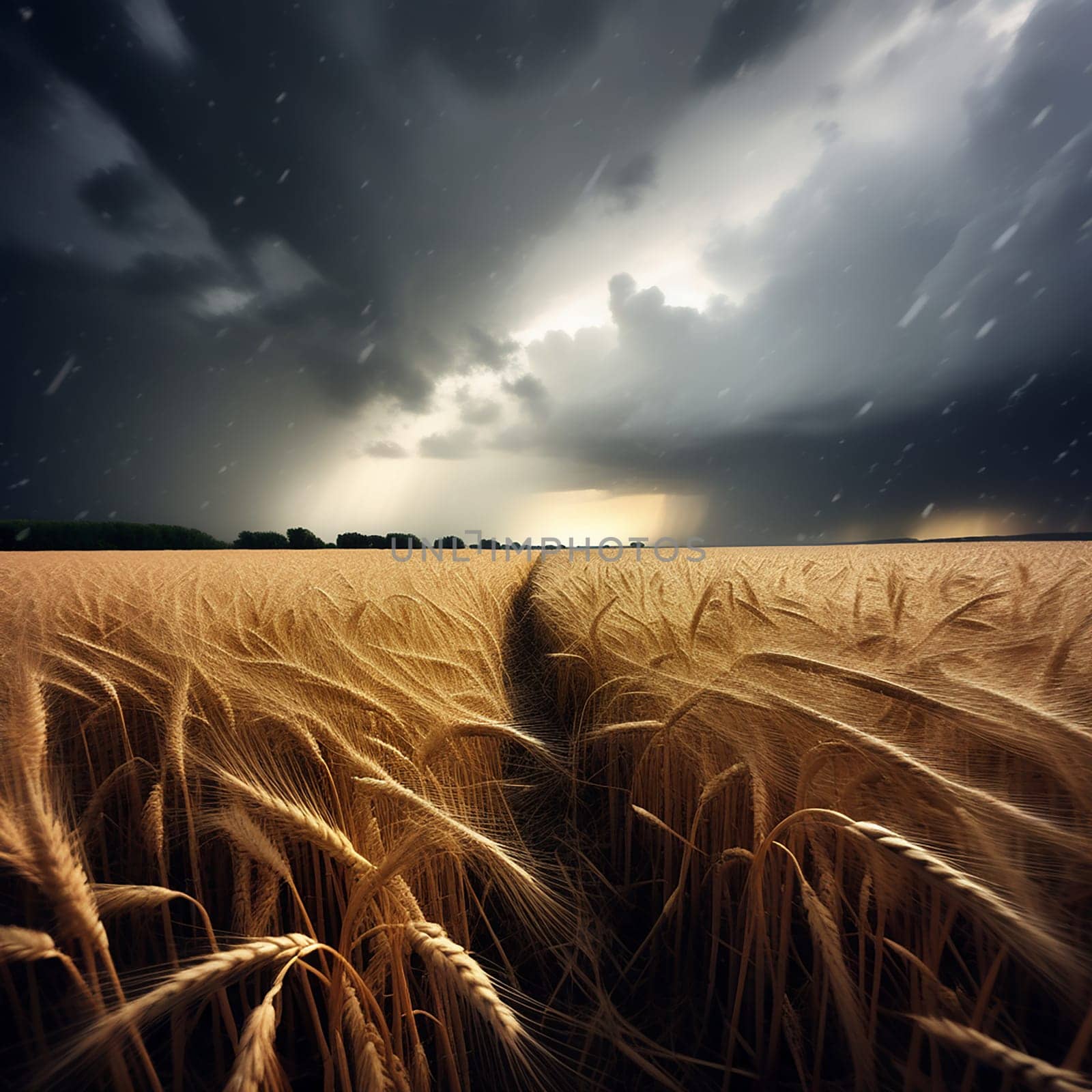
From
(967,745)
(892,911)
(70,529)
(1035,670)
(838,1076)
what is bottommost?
(838,1076)

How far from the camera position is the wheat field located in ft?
2.47

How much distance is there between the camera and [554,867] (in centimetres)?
135

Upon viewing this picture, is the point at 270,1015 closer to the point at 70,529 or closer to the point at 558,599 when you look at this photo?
the point at 558,599

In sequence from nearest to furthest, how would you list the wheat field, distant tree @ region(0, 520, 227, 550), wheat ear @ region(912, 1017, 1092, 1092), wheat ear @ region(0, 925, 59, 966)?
wheat ear @ region(912, 1017, 1092, 1092), wheat ear @ region(0, 925, 59, 966), the wheat field, distant tree @ region(0, 520, 227, 550)

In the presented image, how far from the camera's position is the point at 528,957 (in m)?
1.31

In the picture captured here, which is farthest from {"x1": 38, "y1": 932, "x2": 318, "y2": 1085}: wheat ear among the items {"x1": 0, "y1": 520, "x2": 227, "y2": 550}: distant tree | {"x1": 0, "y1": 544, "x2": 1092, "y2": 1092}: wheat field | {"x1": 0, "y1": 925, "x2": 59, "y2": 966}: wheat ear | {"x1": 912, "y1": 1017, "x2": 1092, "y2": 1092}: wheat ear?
{"x1": 0, "y1": 520, "x2": 227, "y2": 550}: distant tree

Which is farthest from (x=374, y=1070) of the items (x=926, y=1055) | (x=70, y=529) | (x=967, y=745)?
(x=70, y=529)

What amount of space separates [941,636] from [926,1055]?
1327 mm

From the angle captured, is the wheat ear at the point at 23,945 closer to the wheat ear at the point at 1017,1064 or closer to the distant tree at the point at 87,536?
the wheat ear at the point at 1017,1064

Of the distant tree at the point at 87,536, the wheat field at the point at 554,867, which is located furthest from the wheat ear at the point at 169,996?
the distant tree at the point at 87,536

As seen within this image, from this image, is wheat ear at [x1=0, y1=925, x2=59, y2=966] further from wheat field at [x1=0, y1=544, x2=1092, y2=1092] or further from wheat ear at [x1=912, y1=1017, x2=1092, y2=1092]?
wheat ear at [x1=912, y1=1017, x2=1092, y2=1092]

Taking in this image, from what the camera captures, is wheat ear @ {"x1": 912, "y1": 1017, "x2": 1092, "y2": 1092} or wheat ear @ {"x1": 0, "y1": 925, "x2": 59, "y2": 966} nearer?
wheat ear @ {"x1": 912, "y1": 1017, "x2": 1092, "y2": 1092}

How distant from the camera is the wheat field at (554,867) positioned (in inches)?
29.6

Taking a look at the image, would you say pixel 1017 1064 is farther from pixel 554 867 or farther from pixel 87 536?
pixel 87 536
